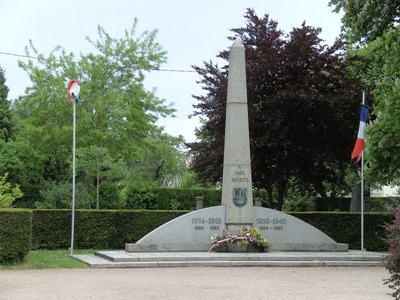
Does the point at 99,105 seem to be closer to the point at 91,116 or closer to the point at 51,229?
the point at 91,116

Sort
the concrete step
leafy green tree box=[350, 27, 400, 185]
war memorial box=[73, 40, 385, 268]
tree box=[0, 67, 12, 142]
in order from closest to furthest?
leafy green tree box=[350, 27, 400, 185], the concrete step, war memorial box=[73, 40, 385, 268], tree box=[0, 67, 12, 142]

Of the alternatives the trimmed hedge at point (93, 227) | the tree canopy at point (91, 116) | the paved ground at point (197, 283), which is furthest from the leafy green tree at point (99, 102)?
the paved ground at point (197, 283)

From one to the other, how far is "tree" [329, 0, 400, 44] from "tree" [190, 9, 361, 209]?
8757 mm

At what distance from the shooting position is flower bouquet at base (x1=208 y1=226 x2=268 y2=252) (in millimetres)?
19656

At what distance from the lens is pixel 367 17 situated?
15.6 m

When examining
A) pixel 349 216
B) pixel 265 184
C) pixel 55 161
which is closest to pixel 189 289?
pixel 349 216

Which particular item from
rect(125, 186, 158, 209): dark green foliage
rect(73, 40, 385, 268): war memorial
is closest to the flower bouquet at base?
rect(73, 40, 385, 268): war memorial

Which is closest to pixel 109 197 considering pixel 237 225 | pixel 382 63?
pixel 237 225

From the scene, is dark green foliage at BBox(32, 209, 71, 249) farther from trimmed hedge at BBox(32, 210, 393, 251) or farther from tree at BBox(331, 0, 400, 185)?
tree at BBox(331, 0, 400, 185)

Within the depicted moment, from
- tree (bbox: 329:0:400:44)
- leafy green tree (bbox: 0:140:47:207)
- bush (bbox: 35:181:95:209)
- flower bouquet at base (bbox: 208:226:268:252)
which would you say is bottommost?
flower bouquet at base (bbox: 208:226:268:252)

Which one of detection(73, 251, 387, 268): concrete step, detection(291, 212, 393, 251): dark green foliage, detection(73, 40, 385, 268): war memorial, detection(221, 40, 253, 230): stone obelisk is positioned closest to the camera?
detection(73, 251, 387, 268): concrete step

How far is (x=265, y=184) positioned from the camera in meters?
27.5

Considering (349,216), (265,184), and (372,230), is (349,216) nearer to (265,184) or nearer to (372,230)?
(372,230)

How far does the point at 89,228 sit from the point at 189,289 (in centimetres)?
1135
